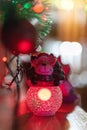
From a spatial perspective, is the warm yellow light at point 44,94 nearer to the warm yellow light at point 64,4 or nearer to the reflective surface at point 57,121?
the reflective surface at point 57,121

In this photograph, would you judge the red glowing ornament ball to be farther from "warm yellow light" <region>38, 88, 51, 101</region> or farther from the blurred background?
the blurred background

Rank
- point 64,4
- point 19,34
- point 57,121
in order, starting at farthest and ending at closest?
point 64,4 < point 19,34 < point 57,121

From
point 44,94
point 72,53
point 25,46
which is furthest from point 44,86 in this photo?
point 72,53

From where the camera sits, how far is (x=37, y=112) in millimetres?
663

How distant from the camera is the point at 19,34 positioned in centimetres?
77

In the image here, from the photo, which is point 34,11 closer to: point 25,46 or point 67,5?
point 25,46

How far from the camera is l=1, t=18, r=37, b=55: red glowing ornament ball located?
0.77 m

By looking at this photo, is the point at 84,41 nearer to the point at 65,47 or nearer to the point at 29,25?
the point at 65,47

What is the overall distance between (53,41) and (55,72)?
0.79m

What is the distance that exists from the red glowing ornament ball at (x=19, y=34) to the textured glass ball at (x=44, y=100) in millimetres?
168

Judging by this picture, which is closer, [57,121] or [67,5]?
[57,121]

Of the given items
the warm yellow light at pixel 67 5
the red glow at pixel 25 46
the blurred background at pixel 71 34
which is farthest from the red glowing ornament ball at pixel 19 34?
the warm yellow light at pixel 67 5

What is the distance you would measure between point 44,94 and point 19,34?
20 centimetres

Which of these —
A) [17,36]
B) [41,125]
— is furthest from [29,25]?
[41,125]
